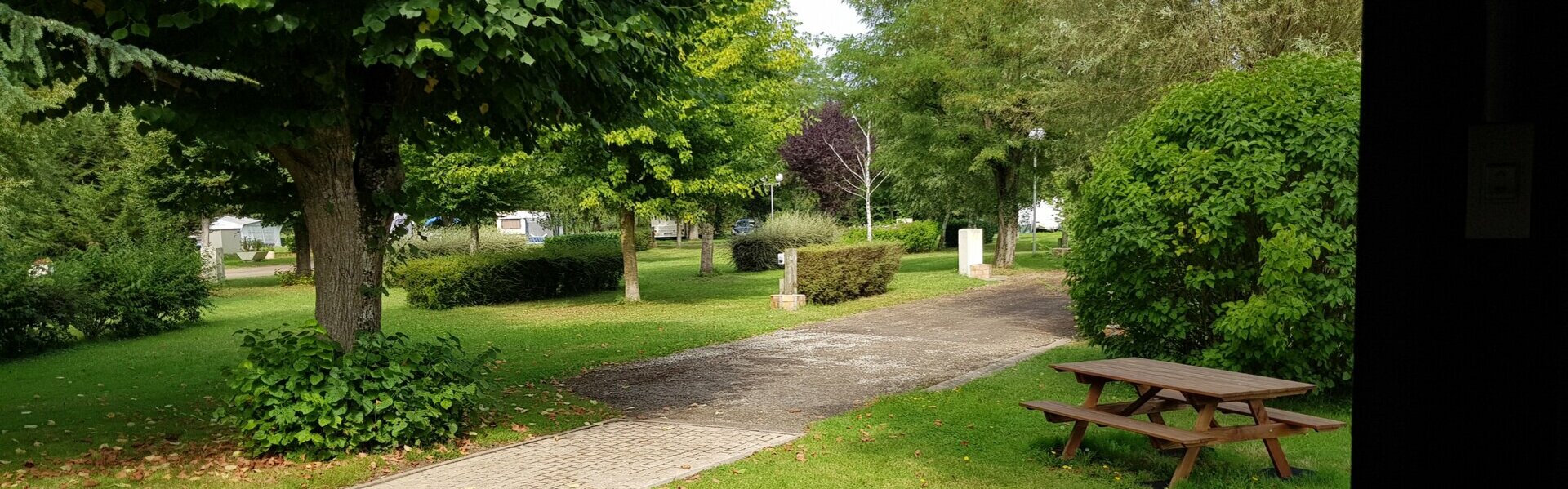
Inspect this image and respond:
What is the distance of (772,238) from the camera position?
3027cm

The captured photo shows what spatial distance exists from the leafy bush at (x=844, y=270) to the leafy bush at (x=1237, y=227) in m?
9.26

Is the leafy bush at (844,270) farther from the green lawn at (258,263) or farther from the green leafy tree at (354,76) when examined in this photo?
the green lawn at (258,263)

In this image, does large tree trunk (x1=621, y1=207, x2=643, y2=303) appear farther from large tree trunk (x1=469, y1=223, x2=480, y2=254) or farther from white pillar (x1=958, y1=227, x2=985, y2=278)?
white pillar (x1=958, y1=227, x2=985, y2=278)

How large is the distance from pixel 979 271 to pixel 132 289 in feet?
57.2

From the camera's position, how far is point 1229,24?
14.3 meters

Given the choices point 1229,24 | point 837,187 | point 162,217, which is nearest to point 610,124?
point 1229,24

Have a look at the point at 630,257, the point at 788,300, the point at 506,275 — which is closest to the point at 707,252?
the point at 630,257

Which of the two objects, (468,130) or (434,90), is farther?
(468,130)

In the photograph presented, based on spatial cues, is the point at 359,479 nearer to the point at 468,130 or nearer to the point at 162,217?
the point at 468,130

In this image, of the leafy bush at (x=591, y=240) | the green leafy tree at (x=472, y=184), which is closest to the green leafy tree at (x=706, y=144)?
the green leafy tree at (x=472, y=184)

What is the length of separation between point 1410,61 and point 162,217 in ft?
99.3

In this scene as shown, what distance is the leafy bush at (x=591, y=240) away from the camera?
78.1 feet

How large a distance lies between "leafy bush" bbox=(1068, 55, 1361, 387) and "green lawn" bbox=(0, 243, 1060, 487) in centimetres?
395

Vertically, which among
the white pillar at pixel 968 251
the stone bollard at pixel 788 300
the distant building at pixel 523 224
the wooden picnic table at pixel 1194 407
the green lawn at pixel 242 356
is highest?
the distant building at pixel 523 224
